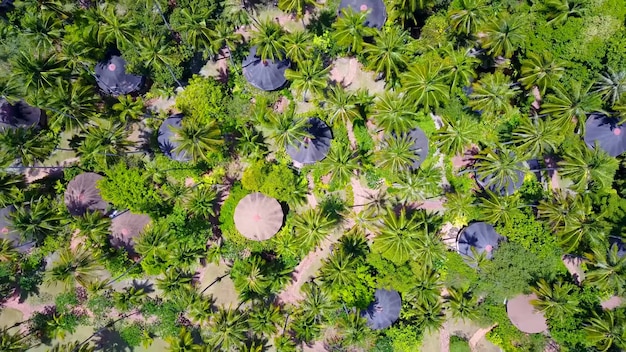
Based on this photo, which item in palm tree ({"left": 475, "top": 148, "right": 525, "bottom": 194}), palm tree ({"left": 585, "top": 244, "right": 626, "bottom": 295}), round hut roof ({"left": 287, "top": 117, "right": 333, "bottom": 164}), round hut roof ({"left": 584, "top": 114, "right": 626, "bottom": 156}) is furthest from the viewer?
round hut roof ({"left": 287, "top": 117, "right": 333, "bottom": 164})

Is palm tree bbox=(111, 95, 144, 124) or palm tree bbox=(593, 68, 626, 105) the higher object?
palm tree bbox=(593, 68, 626, 105)

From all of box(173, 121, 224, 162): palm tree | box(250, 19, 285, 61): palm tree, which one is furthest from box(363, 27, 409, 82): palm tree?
box(173, 121, 224, 162): palm tree

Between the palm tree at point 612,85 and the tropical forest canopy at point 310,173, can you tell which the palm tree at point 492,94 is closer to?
the tropical forest canopy at point 310,173

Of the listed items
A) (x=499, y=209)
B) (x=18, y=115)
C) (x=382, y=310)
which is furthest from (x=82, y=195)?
(x=499, y=209)

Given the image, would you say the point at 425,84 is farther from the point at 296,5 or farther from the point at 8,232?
the point at 8,232

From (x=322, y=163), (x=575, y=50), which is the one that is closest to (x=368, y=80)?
(x=322, y=163)

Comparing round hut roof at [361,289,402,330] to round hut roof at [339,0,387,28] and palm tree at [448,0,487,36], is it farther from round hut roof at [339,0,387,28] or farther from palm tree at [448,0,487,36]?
round hut roof at [339,0,387,28]

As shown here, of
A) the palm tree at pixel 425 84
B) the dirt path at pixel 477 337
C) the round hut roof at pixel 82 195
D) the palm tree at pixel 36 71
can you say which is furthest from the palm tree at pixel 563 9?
the palm tree at pixel 36 71

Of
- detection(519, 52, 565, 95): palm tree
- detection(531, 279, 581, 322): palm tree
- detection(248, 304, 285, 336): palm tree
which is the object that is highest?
detection(519, 52, 565, 95): palm tree
